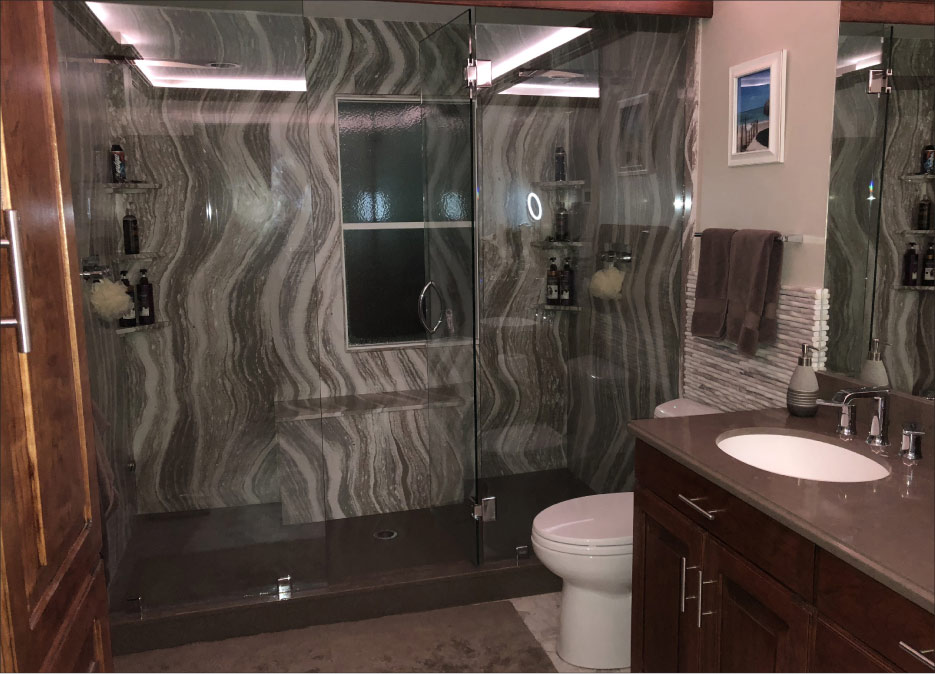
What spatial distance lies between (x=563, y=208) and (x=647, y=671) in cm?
174

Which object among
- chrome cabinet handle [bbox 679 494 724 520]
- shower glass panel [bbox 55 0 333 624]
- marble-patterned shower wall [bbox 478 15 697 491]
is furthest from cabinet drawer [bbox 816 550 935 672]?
shower glass panel [bbox 55 0 333 624]

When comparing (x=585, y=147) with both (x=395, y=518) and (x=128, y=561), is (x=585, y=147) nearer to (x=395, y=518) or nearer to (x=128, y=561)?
(x=395, y=518)

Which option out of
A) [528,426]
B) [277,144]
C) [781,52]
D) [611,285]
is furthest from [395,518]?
[781,52]

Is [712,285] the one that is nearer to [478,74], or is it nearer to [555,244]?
[555,244]

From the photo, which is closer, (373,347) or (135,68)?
(135,68)

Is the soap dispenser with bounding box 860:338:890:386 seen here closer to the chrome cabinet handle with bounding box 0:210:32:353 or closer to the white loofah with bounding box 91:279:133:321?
the chrome cabinet handle with bounding box 0:210:32:353

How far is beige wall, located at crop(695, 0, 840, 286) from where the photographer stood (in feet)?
7.72

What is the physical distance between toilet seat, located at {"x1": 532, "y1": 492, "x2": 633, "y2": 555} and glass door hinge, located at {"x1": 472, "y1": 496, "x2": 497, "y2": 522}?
0.50m

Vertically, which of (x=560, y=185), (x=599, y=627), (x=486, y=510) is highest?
(x=560, y=185)

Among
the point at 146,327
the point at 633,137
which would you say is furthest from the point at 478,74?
the point at 146,327

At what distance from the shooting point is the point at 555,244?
314cm

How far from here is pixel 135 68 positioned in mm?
2770

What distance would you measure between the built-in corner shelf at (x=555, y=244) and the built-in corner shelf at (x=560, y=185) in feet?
0.69

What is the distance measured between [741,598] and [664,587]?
37cm
